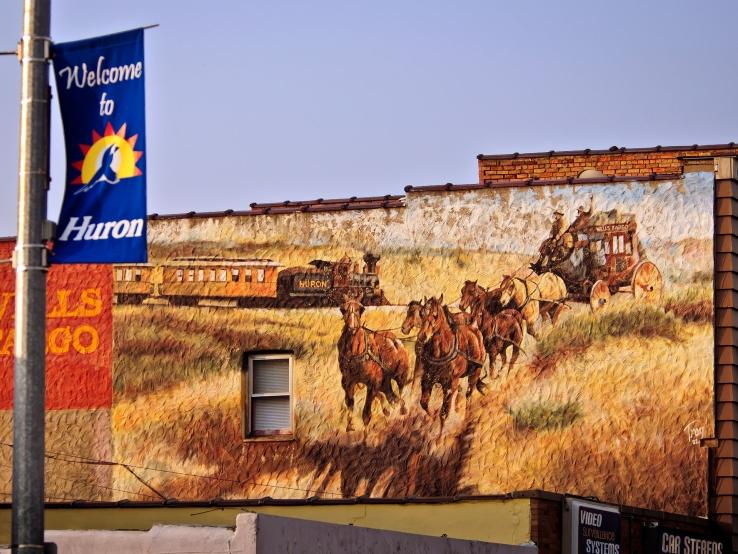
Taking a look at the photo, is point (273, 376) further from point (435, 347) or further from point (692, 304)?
point (692, 304)

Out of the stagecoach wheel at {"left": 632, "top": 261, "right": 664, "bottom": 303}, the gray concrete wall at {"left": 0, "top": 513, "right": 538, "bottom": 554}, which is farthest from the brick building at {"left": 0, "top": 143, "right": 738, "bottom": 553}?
the gray concrete wall at {"left": 0, "top": 513, "right": 538, "bottom": 554}

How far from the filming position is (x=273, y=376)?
1112 inches

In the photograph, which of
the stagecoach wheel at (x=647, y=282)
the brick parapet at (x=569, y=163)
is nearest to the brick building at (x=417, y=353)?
Result: the stagecoach wheel at (x=647, y=282)

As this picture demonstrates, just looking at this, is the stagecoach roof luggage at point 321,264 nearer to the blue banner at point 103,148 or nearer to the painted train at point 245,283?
the painted train at point 245,283

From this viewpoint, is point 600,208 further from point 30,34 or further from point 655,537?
point 30,34

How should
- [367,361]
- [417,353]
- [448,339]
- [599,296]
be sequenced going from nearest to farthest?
[599,296], [448,339], [417,353], [367,361]

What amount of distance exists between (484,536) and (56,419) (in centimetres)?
1122

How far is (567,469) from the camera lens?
26281 millimetres

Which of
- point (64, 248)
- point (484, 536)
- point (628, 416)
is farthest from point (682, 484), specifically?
point (64, 248)

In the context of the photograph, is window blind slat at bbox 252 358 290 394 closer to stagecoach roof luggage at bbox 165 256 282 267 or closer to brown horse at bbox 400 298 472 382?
stagecoach roof luggage at bbox 165 256 282 267

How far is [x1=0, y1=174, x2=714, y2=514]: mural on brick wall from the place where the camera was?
1034 inches

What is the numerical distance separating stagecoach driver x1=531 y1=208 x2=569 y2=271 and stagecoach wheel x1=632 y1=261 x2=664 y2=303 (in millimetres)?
1395

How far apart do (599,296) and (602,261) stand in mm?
587
